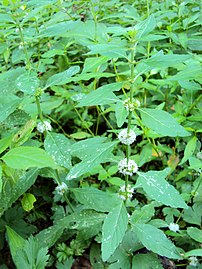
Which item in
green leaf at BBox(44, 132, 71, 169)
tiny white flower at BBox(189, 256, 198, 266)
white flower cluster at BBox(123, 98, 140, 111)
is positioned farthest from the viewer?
tiny white flower at BBox(189, 256, 198, 266)

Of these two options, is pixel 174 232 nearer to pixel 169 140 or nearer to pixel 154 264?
pixel 154 264

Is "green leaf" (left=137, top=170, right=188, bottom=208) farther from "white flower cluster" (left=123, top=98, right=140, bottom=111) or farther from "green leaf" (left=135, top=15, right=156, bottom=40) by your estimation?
"green leaf" (left=135, top=15, right=156, bottom=40)

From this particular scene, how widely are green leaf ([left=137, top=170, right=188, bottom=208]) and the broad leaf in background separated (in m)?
0.60

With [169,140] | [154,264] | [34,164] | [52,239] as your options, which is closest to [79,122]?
[169,140]

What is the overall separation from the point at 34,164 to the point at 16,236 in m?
0.84

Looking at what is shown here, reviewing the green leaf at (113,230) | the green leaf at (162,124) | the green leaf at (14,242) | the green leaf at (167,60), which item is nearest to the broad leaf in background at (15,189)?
the green leaf at (14,242)

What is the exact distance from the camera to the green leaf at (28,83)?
1447 mm

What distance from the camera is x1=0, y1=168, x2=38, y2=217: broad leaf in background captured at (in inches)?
67.8

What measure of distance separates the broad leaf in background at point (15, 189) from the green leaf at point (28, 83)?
518 mm

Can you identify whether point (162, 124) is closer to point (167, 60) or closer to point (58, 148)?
point (167, 60)

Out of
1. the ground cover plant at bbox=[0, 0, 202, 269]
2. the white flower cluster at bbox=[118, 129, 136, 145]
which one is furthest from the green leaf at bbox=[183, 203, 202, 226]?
the white flower cluster at bbox=[118, 129, 136, 145]

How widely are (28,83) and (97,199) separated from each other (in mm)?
688

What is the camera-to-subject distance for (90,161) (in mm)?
1445

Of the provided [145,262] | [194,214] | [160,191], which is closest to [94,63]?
[160,191]
